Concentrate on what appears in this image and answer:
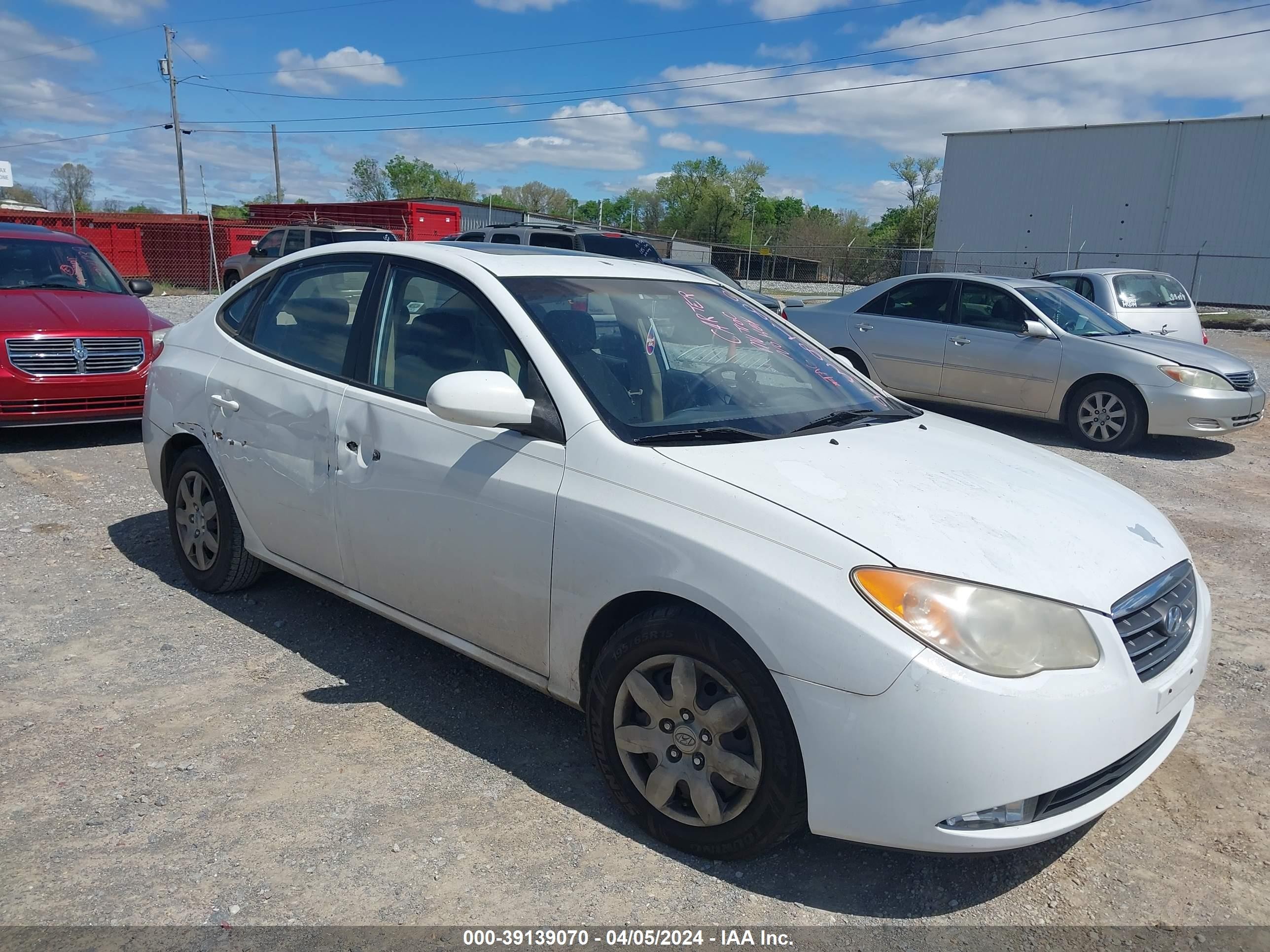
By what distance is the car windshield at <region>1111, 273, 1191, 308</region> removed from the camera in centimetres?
1225

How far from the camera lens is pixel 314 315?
4227 mm

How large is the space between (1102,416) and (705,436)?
739 centimetres

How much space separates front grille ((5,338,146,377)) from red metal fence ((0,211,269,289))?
72.3ft

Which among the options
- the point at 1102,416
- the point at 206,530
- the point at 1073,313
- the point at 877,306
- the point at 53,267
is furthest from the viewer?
the point at 877,306

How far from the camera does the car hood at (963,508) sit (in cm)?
256

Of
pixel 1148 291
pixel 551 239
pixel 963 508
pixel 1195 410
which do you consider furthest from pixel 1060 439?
pixel 551 239

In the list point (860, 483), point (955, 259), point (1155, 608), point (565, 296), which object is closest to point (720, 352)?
point (565, 296)

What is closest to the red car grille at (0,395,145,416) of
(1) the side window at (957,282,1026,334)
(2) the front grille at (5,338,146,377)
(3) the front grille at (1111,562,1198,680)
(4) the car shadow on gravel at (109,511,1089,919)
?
(2) the front grille at (5,338,146,377)

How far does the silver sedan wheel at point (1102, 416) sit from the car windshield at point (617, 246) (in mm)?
8769

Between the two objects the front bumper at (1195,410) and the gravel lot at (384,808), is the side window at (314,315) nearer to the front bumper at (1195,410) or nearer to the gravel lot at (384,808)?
the gravel lot at (384,808)

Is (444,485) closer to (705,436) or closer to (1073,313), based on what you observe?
(705,436)

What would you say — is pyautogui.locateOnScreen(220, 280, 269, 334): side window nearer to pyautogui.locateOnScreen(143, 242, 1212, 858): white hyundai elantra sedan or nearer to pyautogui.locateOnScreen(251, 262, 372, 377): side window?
pyautogui.locateOnScreen(251, 262, 372, 377): side window

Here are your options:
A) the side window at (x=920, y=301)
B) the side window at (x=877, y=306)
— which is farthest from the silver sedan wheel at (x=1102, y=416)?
the side window at (x=877, y=306)

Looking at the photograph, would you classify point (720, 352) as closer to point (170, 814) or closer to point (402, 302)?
point (402, 302)
